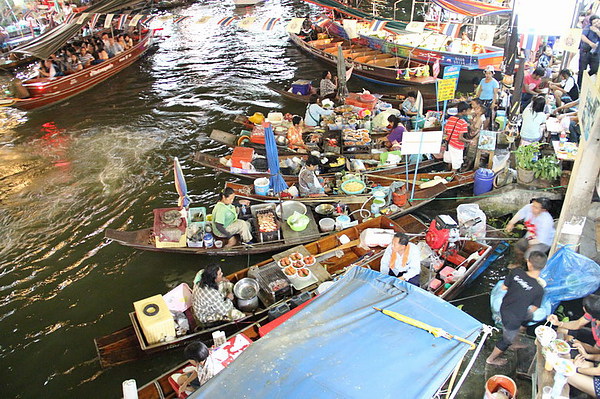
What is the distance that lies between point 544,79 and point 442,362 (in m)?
12.2

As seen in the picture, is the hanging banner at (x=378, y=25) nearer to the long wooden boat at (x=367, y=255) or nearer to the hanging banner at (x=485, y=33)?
the hanging banner at (x=485, y=33)

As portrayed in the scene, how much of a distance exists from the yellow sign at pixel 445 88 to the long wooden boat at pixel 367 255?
139 inches

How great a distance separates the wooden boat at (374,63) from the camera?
55.3ft

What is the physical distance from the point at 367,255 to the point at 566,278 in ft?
11.1

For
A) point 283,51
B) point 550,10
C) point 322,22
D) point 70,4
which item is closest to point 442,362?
point 550,10

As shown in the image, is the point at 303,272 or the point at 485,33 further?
the point at 485,33

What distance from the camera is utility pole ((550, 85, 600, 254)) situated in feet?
20.8

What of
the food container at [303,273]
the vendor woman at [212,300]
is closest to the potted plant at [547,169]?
the food container at [303,273]

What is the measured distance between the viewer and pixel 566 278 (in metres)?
7.14

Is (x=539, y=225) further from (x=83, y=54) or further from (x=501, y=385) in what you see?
(x=83, y=54)

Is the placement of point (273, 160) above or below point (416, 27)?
below

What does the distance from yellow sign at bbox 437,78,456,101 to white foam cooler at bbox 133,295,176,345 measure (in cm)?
819

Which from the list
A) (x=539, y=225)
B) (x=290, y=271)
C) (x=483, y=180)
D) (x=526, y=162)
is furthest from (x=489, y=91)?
(x=290, y=271)

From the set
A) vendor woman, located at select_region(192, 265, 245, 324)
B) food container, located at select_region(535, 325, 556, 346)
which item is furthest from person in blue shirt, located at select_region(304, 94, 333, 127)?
food container, located at select_region(535, 325, 556, 346)
